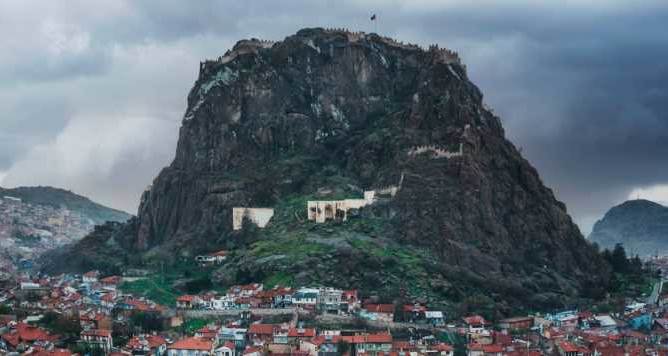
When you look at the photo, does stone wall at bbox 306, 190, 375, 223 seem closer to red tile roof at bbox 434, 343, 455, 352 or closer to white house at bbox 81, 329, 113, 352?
red tile roof at bbox 434, 343, 455, 352

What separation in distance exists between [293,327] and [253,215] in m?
37.2

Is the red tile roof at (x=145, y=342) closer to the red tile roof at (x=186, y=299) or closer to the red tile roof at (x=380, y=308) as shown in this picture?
the red tile roof at (x=186, y=299)

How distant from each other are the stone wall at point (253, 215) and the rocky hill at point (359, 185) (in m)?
1.34

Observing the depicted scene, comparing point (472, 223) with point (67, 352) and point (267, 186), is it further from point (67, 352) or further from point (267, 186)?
point (67, 352)

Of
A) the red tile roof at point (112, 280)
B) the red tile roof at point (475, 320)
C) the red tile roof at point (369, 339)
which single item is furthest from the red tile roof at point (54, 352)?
the red tile roof at point (112, 280)

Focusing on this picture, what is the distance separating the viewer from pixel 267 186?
440 feet

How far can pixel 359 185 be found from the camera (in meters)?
131

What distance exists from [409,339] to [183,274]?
3583cm

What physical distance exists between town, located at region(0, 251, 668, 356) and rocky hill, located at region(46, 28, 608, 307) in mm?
5553

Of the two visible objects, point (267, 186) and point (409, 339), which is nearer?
point (409, 339)

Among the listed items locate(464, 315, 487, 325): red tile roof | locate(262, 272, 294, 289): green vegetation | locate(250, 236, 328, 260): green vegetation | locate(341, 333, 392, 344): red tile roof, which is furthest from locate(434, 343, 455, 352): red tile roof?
locate(250, 236, 328, 260): green vegetation

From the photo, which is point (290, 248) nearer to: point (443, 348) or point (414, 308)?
point (414, 308)

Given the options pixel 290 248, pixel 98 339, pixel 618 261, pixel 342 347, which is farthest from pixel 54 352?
pixel 618 261

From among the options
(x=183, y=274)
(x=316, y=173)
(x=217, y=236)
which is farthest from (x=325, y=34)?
(x=183, y=274)
